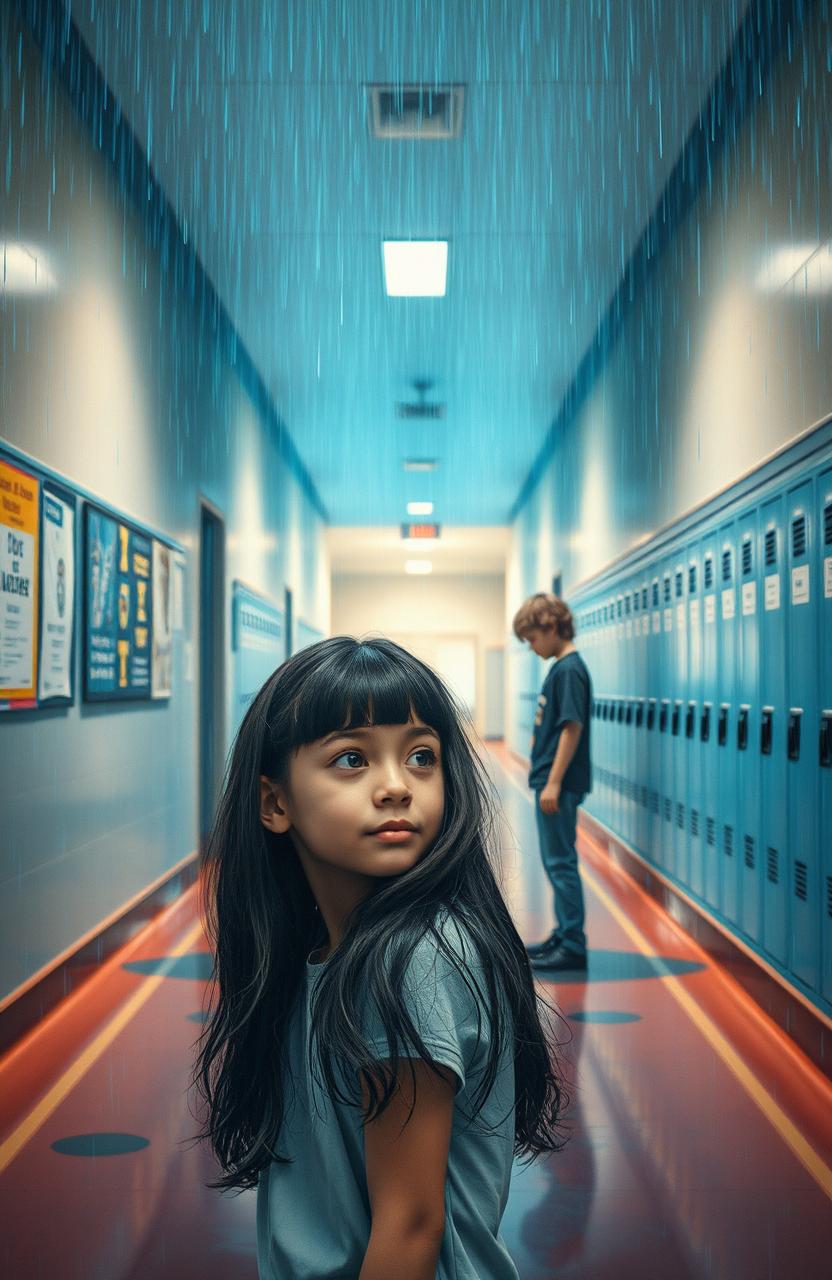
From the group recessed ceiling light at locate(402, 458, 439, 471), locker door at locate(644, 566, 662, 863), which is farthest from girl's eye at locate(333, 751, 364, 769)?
recessed ceiling light at locate(402, 458, 439, 471)

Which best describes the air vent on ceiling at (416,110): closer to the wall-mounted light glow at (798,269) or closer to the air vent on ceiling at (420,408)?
the wall-mounted light glow at (798,269)

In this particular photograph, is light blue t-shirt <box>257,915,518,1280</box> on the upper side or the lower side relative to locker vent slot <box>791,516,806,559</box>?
lower

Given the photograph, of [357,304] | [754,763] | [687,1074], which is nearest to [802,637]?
[754,763]

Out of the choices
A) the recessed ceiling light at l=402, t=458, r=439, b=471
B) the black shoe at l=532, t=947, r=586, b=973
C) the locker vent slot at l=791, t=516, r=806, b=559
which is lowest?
the black shoe at l=532, t=947, r=586, b=973

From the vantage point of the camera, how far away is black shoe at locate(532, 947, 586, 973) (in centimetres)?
491

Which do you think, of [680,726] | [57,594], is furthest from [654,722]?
[57,594]

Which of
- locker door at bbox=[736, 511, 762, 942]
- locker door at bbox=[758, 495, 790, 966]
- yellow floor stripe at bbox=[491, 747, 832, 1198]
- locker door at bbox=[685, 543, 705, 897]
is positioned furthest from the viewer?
locker door at bbox=[685, 543, 705, 897]

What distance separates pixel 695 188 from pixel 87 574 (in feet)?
11.2

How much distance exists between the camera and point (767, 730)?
14.3 feet

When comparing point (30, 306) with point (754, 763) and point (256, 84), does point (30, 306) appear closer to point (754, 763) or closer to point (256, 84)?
point (256, 84)

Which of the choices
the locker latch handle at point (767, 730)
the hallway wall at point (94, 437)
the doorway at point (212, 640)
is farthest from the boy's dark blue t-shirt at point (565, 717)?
the doorway at point (212, 640)

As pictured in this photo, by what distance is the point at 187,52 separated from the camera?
4.82 m

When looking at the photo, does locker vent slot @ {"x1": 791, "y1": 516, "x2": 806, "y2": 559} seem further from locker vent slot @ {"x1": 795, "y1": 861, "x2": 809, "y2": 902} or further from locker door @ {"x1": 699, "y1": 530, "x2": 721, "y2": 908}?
locker door @ {"x1": 699, "y1": 530, "x2": 721, "y2": 908}

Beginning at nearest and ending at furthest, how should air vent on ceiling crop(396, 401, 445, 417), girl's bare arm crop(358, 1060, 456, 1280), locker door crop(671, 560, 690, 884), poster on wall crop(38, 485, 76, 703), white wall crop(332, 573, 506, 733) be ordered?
girl's bare arm crop(358, 1060, 456, 1280), poster on wall crop(38, 485, 76, 703), locker door crop(671, 560, 690, 884), air vent on ceiling crop(396, 401, 445, 417), white wall crop(332, 573, 506, 733)
